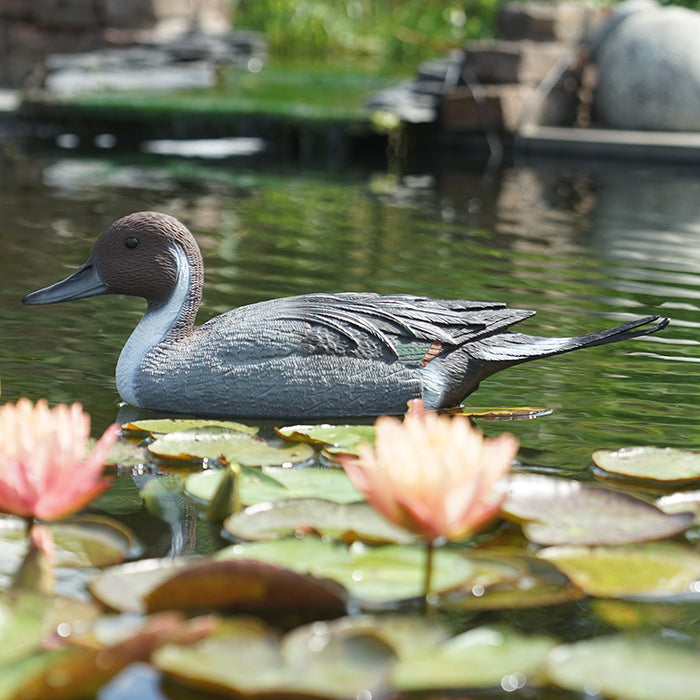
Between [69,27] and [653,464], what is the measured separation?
39.2 ft

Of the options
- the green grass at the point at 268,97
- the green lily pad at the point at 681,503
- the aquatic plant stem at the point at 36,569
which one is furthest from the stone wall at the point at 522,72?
the aquatic plant stem at the point at 36,569

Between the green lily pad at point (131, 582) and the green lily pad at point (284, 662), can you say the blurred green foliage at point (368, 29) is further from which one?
the green lily pad at point (284, 662)

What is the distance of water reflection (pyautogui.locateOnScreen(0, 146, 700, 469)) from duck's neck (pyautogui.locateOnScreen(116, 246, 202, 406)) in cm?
15

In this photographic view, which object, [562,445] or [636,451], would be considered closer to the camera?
[636,451]

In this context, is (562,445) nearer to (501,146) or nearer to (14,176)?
(14,176)

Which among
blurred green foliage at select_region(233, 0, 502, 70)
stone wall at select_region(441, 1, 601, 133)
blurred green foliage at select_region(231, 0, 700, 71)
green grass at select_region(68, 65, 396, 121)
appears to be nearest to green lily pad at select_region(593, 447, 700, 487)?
green grass at select_region(68, 65, 396, 121)

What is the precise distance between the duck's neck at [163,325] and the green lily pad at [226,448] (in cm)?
44

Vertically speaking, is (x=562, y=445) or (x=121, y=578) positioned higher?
(x=121, y=578)

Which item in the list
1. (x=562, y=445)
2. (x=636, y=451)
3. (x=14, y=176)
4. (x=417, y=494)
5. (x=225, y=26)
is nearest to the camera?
(x=417, y=494)

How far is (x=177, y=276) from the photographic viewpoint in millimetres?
3746

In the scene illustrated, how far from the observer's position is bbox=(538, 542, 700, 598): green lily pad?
2.41 meters

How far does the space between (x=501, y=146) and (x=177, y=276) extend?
26.5ft

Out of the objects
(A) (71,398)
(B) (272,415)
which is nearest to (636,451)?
(B) (272,415)

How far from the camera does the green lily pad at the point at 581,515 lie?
2582 mm
